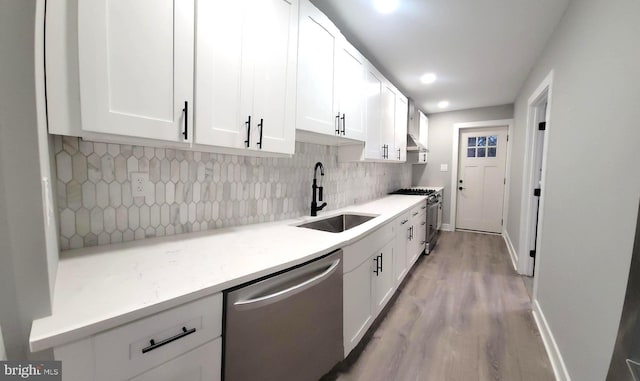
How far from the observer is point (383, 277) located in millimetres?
2094

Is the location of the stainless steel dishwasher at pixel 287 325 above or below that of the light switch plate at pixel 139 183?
below

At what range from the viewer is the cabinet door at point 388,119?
2891mm

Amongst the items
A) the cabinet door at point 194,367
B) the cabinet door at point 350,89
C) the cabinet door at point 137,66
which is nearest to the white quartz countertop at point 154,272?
the cabinet door at point 194,367

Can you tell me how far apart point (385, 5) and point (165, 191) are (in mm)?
2007

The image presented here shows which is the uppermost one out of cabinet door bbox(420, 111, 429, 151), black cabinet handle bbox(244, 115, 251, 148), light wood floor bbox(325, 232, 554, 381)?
cabinet door bbox(420, 111, 429, 151)

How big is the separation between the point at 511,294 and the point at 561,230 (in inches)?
50.1

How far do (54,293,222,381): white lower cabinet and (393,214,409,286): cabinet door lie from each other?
1.88 meters

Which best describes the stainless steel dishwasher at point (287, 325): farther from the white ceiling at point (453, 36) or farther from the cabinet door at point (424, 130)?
the cabinet door at point (424, 130)

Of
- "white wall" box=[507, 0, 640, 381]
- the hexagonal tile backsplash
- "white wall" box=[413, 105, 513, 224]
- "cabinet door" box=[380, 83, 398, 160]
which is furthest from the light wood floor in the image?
"white wall" box=[413, 105, 513, 224]

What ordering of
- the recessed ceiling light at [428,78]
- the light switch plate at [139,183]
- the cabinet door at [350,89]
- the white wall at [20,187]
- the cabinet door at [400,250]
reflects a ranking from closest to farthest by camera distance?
the white wall at [20,187] → the light switch plate at [139,183] → the cabinet door at [350,89] → the cabinet door at [400,250] → the recessed ceiling light at [428,78]

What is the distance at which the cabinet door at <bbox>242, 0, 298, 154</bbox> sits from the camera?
1323mm

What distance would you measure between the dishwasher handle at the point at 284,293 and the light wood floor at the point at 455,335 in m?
0.78

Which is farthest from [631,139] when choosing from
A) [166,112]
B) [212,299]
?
[166,112]

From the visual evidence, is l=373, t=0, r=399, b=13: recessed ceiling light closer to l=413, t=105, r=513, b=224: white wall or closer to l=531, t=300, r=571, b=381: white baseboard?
l=531, t=300, r=571, b=381: white baseboard
